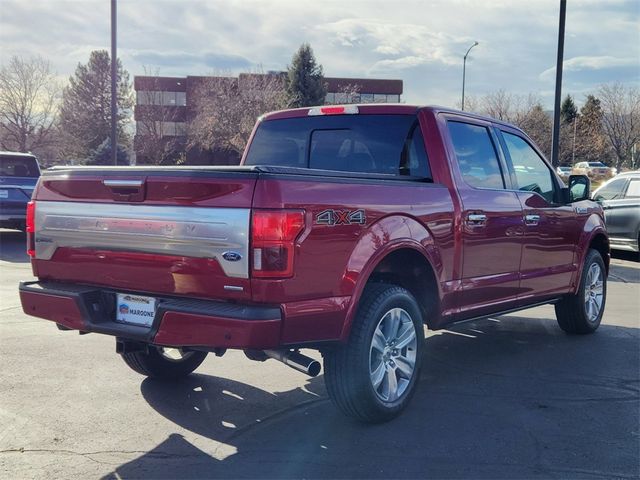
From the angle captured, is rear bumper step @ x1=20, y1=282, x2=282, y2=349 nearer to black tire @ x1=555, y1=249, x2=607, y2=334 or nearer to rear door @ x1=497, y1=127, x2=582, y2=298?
rear door @ x1=497, y1=127, x2=582, y2=298

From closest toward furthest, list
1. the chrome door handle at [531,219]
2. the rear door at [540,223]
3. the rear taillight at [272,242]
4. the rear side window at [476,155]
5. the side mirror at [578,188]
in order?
the rear taillight at [272,242] < the rear side window at [476,155] < the chrome door handle at [531,219] < the rear door at [540,223] < the side mirror at [578,188]

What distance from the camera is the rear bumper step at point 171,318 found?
3320 millimetres

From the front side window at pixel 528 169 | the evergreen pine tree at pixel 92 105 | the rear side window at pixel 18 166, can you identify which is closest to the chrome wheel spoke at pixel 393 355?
the front side window at pixel 528 169

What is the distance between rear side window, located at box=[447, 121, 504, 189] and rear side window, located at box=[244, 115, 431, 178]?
37cm

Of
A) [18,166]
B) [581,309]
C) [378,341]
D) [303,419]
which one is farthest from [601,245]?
[18,166]

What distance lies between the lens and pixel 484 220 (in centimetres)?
498

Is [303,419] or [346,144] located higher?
[346,144]

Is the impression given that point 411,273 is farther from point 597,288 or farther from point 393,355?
point 597,288

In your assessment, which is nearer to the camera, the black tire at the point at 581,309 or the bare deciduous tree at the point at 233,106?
the black tire at the point at 581,309

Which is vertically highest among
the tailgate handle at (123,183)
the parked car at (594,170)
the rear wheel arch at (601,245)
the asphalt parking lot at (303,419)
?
the parked car at (594,170)

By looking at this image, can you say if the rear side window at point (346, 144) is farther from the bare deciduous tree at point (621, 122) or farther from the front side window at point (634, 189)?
the bare deciduous tree at point (621, 122)

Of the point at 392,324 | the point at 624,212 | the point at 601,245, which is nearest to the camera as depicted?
the point at 392,324

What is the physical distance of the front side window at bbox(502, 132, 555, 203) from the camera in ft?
18.8

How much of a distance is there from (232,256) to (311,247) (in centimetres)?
42
